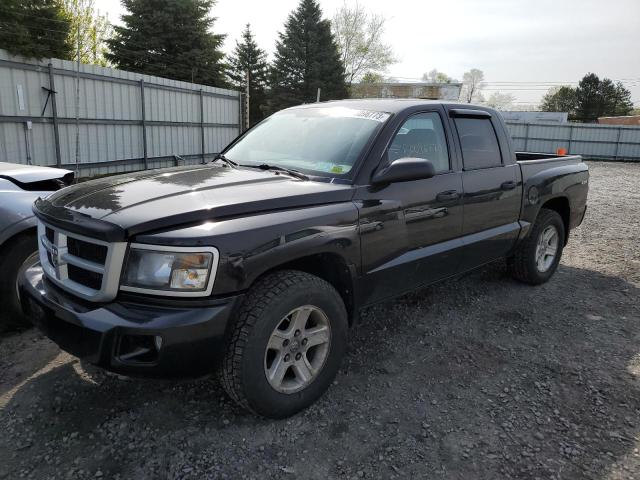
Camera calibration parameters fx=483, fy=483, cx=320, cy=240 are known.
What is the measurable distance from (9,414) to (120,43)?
25471mm

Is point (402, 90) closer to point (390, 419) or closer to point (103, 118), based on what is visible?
point (103, 118)

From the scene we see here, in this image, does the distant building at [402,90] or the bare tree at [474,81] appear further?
the bare tree at [474,81]

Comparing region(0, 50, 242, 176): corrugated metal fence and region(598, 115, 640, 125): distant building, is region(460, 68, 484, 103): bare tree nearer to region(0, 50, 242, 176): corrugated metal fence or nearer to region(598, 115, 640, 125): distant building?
region(598, 115, 640, 125): distant building

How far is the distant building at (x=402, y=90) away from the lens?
41906 millimetres

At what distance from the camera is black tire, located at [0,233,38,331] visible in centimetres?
349

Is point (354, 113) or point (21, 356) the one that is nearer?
point (21, 356)

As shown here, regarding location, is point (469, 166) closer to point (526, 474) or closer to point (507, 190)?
point (507, 190)

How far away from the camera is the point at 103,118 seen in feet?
38.9

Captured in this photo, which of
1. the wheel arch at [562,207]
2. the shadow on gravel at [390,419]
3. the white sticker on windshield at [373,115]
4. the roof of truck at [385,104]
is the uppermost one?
the roof of truck at [385,104]

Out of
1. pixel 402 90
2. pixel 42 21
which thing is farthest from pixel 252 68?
pixel 42 21

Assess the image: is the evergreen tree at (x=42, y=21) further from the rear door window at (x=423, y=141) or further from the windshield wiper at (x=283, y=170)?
the rear door window at (x=423, y=141)

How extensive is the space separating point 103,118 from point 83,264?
10.8 meters

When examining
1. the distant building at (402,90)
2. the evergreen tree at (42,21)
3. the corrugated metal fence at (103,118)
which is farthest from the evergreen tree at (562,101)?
the evergreen tree at (42,21)

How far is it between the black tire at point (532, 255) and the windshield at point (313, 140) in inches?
90.3
